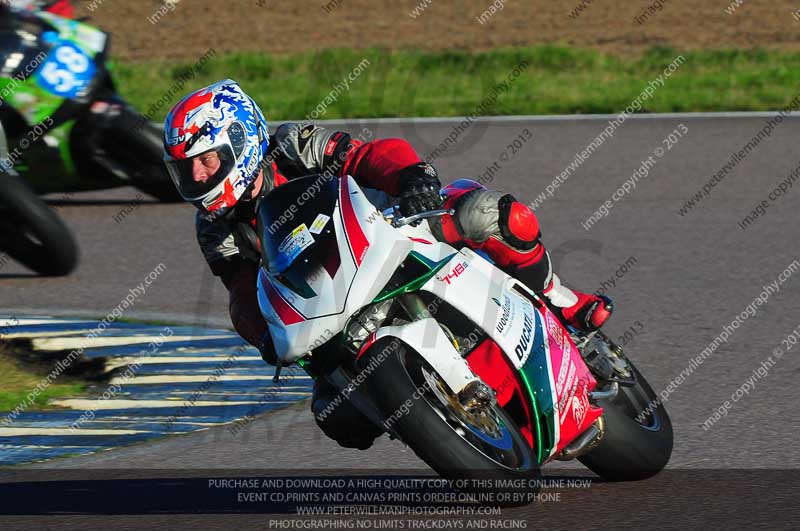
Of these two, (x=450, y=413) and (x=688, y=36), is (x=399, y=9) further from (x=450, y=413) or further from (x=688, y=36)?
(x=450, y=413)

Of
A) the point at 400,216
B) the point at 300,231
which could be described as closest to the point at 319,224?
the point at 300,231

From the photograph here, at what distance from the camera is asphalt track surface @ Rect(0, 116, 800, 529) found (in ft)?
16.7

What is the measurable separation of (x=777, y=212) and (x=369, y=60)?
292 inches

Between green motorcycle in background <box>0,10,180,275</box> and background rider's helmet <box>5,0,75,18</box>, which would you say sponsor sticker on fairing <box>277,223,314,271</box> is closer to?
green motorcycle in background <box>0,10,180,275</box>

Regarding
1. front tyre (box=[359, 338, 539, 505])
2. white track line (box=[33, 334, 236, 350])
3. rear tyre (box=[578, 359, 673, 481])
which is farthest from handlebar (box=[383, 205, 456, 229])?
white track line (box=[33, 334, 236, 350])

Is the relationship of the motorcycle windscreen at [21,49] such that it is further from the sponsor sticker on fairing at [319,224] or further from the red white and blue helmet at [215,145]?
the sponsor sticker on fairing at [319,224]

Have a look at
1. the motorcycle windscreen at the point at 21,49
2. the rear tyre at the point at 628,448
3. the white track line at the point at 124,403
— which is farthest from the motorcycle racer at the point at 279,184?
the motorcycle windscreen at the point at 21,49

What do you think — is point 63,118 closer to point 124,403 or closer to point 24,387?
point 24,387

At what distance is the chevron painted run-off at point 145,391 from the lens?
627cm

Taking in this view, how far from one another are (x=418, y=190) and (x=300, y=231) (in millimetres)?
436

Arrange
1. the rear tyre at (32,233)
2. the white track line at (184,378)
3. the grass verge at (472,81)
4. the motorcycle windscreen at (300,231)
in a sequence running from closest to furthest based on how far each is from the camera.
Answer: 1. the motorcycle windscreen at (300,231)
2. the white track line at (184,378)
3. the rear tyre at (32,233)
4. the grass verge at (472,81)

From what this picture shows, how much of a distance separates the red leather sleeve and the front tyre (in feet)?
2.38

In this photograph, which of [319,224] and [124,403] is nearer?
[319,224]

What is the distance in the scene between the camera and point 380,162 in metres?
5.09
